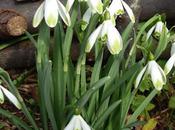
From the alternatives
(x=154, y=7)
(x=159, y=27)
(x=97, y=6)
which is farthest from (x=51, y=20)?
(x=154, y=7)

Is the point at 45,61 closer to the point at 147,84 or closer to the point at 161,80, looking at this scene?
the point at 161,80

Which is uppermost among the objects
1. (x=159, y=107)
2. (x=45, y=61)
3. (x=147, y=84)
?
(x=45, y=61)

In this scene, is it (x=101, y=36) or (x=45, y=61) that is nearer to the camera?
(x=101, y=36)

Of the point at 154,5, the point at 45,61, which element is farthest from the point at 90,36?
the point at 154,5

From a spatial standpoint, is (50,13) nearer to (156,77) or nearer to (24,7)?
(156,77)

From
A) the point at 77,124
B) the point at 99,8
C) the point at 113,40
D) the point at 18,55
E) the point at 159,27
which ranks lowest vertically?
the point at 18,55

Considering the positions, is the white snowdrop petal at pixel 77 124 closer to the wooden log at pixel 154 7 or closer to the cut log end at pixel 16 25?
the cut log end at pixel 16 25

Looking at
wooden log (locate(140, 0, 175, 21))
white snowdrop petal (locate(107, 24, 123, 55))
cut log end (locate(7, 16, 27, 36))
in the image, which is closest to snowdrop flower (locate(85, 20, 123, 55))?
white snowdrop petal (locate(107, 24, 123, 55))
